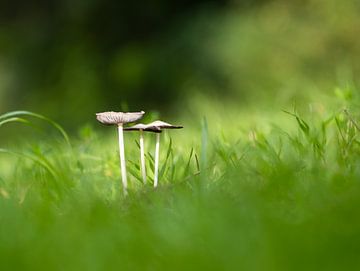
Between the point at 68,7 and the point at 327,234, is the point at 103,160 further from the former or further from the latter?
the point at 68,7

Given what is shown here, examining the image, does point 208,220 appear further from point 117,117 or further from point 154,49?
point 154,49

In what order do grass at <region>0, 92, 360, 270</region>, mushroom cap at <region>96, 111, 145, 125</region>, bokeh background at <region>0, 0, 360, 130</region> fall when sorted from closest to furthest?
grass at <region>0, 92, 360, 270</region> → mushroom cap at <region>96, 111, 145, 125</region> → bokeh background at <region>0, 0, 360, 130</region>

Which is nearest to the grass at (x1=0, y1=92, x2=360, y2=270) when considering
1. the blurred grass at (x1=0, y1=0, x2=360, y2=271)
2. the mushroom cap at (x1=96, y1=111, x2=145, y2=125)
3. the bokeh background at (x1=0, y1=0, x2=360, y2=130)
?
the blurred grass at (x1=0, y1=0, x2=360, y2=271)

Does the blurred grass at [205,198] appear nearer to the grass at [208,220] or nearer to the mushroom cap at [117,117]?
the grass at [208,220]

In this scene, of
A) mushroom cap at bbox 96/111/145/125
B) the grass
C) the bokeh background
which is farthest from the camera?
the bokeh background

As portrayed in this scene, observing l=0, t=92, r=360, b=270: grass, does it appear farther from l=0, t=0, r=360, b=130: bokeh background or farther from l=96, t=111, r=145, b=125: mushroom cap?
l=0, t=0, r=360, b=130: bokeh background

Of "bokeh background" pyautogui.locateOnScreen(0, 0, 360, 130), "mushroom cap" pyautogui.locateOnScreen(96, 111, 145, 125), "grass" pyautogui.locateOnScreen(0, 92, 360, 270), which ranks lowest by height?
"grass" pyautogui.locateOnScreen(0, 92, 360, 270)

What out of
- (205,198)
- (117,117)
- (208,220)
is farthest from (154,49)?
(208,220)

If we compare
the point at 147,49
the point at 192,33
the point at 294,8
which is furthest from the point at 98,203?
the point at 147,49

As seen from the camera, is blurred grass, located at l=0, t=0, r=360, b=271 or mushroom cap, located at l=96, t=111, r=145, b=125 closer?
blurred grass, located at l=0, t=0, r=360, b=271

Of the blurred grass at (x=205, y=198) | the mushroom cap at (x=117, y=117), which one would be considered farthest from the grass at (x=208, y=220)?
the mushroom cap at (x=117, y=117)
